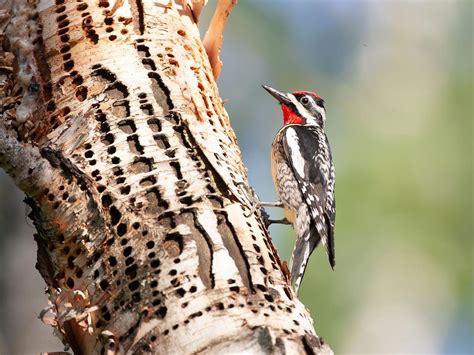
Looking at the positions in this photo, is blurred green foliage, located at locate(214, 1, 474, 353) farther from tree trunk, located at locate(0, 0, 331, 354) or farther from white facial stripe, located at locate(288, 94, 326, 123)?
tree trunk, located at locate(0, 0, 331, 354)

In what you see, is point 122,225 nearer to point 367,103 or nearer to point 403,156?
point 403,156

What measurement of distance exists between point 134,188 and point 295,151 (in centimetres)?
255

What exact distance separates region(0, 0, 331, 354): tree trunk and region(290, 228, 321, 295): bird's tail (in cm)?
98

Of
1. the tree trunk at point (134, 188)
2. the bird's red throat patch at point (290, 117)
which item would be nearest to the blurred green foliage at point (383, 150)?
the bird's red throat patch at point (290, 117)

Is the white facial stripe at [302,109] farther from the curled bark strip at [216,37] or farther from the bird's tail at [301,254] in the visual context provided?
the curled bark strip at [216,37]

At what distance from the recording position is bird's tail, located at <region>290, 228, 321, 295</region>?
3.99 meters

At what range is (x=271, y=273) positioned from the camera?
8.62 ft

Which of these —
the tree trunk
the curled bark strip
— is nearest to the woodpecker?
the curled bark strip

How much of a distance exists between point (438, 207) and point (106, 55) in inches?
184

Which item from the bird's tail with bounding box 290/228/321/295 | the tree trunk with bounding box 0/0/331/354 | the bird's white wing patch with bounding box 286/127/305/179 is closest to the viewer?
the tree trunk with bounding box 0/0/331/354

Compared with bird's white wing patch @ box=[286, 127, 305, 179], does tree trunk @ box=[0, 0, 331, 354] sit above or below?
above

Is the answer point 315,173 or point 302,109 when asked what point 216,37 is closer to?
point 315,173

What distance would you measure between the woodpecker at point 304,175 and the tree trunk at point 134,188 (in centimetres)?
140

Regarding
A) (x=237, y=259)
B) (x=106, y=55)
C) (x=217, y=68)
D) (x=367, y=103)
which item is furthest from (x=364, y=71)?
(x=237, y=259)
